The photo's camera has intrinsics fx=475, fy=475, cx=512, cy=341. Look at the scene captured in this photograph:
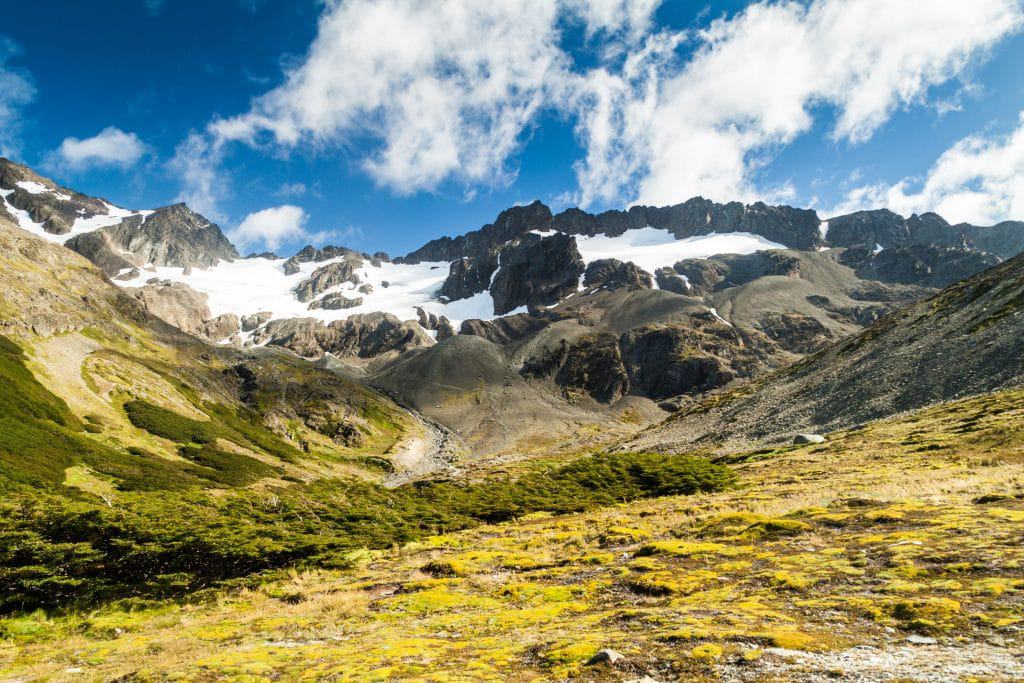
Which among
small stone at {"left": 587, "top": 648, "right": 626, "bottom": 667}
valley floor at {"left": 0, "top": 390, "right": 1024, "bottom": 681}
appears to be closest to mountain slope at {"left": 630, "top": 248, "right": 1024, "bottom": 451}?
valley floor at {"left": 0, "top": 390, "right": 1024, "bottom": 681}

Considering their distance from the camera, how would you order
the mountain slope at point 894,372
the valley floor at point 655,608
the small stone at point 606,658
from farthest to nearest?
the mountain slope at point 894,372 < the small stone at point 606,658 < the valley floor at point 655,608

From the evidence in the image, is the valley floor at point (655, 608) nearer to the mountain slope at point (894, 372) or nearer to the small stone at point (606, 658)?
the small stone at point (606, 658)

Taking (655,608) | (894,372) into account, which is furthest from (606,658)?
(894,372)

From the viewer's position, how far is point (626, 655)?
11.0 meters

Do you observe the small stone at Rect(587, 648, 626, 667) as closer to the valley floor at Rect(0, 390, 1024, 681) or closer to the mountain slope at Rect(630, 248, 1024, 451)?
the valley floor at Rect(0, 390, 1024, 681)

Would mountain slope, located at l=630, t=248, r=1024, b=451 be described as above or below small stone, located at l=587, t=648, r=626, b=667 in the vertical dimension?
above

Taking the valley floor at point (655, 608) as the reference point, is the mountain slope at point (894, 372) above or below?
above

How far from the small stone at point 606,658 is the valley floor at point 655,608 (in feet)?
0.53

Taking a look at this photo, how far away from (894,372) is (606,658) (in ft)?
308

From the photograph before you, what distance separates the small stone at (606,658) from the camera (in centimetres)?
1062

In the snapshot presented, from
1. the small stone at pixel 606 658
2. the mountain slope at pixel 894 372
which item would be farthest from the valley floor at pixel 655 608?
the mountain slope at pixel 894 372

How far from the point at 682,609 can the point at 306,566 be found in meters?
24.3

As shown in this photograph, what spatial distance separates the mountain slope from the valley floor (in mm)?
44627

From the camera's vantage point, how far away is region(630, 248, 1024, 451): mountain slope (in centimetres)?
6969
